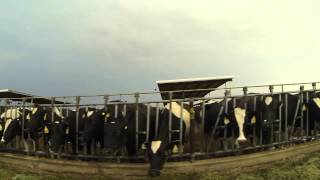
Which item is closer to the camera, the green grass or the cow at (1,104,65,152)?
the green grass

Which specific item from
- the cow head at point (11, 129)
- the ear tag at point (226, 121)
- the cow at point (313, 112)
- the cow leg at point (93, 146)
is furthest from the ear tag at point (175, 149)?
the cow head at point (11, 129)

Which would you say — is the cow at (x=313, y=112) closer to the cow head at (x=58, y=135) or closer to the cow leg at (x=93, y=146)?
the cow leg at (x=93, y=146)

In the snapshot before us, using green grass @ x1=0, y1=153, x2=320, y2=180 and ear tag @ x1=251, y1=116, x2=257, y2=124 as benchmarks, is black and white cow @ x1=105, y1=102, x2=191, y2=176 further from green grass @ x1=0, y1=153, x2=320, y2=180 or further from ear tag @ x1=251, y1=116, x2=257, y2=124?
ear tag @ x1=251, y1=116, x2=257, y2=124

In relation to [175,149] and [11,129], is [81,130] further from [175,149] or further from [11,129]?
[175,149]

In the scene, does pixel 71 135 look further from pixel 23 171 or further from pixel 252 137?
pixel 252 137

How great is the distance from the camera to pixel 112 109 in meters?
15.4

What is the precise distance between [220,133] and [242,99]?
42.0 inches

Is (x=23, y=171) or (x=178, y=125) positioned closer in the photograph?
(x=178, y=125)

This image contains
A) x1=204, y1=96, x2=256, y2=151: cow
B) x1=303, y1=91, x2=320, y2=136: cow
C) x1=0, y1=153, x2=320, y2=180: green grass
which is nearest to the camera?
x1=0, y1=153, x2=320, y2=180: green grass

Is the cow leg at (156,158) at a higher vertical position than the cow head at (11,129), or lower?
lower

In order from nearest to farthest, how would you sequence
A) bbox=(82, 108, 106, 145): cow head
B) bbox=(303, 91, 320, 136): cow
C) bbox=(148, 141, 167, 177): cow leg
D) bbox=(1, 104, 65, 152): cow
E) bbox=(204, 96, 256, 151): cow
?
bbox=(148, 141, 167, 177): cow leg < bbox=(204, 96, 256, 151): cow < bbox=(303, 91, 320, 136): cow < bbox=(82, 108, 106, 145): cow head < bbox=(1, 104, 65, 152): cow

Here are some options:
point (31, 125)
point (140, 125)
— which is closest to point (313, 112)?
point (140, 125)

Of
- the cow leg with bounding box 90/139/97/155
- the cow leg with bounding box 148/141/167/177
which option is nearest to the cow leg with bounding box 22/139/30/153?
the cow leg with bounding box 90/139/97/155

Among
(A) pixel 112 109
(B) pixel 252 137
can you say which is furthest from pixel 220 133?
(A) pixel 112 109
